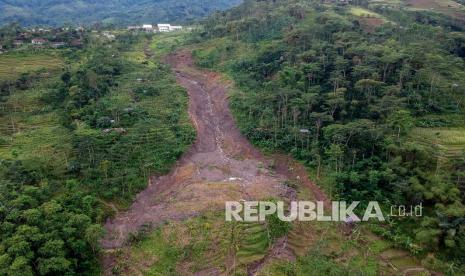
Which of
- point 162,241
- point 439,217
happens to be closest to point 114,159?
point 162,241

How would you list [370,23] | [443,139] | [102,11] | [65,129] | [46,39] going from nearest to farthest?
[443,139] → [65,129] → [370,23] → [46,39] → [102,11]

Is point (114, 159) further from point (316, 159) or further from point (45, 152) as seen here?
point (316, 159)

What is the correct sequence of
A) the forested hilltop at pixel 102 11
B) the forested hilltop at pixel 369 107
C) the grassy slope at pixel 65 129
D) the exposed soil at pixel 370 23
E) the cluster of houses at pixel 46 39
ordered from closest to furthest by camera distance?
1. the forested hilltop at pixel 369 107
2. the grassy slope at pixel 65 129
3. the exposed soil at pixel 370 23
4. the cluster of houses at pixel 46 39
5. the forested hilltop at pixel 102 11

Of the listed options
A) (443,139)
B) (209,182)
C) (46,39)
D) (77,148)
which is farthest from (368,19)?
(46,39)

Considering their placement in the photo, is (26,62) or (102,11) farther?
(102,11)

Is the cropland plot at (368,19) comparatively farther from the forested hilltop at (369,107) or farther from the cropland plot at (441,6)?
the cropland plot at (441,6)

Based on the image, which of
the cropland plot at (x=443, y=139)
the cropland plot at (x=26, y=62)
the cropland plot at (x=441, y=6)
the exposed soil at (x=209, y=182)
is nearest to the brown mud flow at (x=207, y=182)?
the exposed soil at (x=209, y=182)

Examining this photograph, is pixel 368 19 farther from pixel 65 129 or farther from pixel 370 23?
pixel 65 129

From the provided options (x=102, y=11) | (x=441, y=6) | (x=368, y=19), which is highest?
(x=102, y=11)
